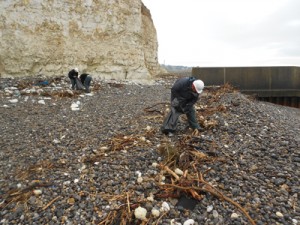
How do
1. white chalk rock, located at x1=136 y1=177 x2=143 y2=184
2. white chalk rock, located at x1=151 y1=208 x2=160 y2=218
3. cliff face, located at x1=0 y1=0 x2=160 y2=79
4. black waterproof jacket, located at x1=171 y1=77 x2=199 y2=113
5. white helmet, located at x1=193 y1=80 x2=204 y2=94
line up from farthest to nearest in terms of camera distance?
cliff face, located at x1=0 y1=0 x2=160 y2=79 < black waterproof jacket, located at x1=171 y1=77 x2=199 y2=113 < white helmet, located at x1=193 y1=80 x2=204 y2=94 < white chalk rock, located at x1=136 y1=177 x2=143 y2=184 < white chalk rock, located at x1=151 y1=208 x2=160 y2=218

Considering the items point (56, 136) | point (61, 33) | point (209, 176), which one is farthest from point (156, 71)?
point (209, 176)

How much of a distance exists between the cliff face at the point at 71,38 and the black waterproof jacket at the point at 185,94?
10.3 meters

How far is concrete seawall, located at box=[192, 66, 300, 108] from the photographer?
49.9ft

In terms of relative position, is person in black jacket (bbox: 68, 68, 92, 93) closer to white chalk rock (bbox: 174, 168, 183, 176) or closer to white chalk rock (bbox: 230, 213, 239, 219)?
white chalk rock (bbox: 174, 168, 183, 176)

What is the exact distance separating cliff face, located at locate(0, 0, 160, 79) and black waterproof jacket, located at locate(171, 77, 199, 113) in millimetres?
10327

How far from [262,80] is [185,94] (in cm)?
1231

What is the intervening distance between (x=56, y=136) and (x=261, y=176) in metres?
3.85

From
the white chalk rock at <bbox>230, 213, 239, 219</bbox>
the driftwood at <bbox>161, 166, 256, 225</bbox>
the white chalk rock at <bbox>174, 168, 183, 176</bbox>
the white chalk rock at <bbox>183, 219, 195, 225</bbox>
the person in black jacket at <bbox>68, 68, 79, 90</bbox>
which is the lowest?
the white chalk rock at <bbox>183, 219, 195, 225</bbox>

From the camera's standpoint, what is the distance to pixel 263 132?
15.9 feet

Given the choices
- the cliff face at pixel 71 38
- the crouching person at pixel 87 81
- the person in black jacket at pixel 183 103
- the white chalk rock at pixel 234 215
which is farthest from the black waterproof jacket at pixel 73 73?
the white chalk rock at pixel 234 215

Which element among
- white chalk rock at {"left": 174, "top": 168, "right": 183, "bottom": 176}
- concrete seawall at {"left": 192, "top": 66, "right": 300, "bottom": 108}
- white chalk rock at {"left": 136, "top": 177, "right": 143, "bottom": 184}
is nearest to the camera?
white chalk rock at {"left": 136, "top": 177, "right": 143, "bottom": 184}

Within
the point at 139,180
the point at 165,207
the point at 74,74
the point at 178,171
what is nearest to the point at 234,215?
the point at 165,207

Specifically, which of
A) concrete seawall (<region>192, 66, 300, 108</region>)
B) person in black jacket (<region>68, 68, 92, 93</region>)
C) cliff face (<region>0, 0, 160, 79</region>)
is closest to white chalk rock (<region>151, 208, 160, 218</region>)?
person in black jacket (<region>68, 68, 92, 93</region>)

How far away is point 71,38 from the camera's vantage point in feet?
45.6
